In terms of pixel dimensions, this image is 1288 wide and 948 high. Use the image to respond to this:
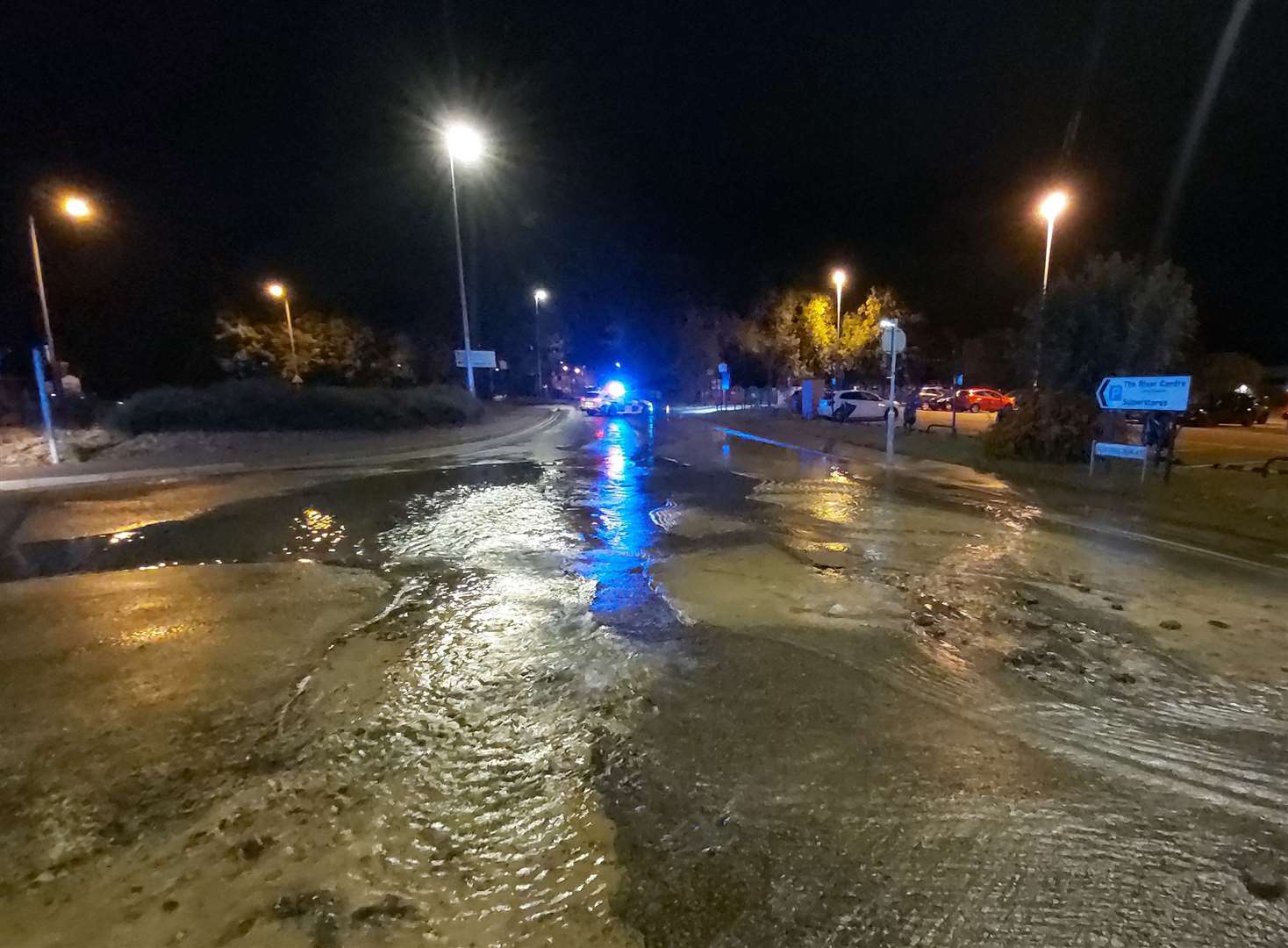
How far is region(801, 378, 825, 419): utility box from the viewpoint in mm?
35281

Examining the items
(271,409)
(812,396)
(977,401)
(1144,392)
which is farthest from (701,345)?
(1144,392)

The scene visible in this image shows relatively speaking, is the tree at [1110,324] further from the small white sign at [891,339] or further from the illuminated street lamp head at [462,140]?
the illuminated street lamp head at [462,140]

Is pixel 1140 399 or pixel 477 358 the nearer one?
pixel 1140 399

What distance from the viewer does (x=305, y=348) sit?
37.0 meters

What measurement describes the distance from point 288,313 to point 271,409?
13288 mm

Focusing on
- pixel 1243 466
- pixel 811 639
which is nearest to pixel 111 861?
pixel 811 639

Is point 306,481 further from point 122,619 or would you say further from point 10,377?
point 10,377

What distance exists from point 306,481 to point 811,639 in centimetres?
1247

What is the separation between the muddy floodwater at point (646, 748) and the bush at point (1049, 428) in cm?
820

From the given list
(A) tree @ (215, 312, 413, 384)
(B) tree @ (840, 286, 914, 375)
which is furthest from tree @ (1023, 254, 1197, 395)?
(A) tree @ (215, 312, 413, 384)

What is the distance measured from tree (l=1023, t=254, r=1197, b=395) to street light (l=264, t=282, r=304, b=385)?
32475mm

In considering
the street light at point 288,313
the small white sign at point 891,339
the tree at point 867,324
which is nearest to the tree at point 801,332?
the tree at point 867,324

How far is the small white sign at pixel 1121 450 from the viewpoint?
44.1 feet

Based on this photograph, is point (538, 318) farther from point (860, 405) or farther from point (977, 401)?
point (977, 401)
